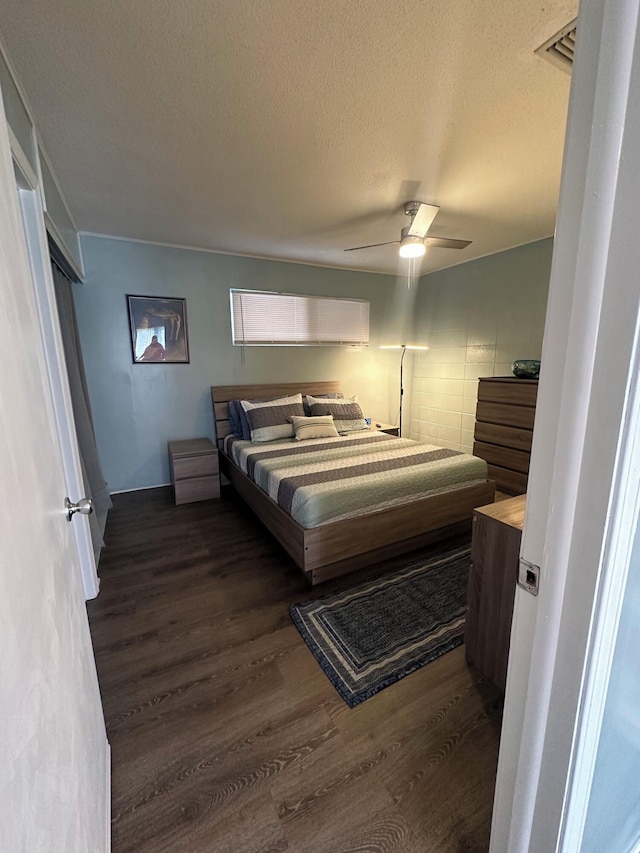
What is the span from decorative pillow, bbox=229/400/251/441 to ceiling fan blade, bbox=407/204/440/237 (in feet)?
7.20

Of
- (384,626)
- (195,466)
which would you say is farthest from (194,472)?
(384,626)

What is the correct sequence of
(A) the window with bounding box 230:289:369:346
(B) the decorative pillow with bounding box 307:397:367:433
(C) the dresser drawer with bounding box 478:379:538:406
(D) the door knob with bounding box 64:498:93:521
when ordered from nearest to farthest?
(D) the door knob with bounding box 64:498:93:521 < (C) the dresser drawer with bounding box 478:379:538:406 < (B) the decorative pillow with bounding box 307:397:367:433 < (A) the window with bounding box 230:289:369:346

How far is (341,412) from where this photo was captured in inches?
149

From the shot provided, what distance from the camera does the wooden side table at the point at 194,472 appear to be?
330 cm

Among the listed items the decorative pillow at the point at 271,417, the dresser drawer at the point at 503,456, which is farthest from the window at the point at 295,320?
the dresser drawer at the point at 503,456

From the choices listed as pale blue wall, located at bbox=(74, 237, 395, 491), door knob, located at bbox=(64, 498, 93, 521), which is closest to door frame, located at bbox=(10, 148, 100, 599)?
door knob, located at bbox=(64, 498, 93, 521)

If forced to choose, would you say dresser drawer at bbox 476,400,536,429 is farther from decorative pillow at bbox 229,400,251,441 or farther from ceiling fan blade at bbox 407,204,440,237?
decorative pillow at bbox 229,400,251,441

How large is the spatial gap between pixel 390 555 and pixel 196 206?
2.87m

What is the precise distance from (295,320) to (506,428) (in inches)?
102

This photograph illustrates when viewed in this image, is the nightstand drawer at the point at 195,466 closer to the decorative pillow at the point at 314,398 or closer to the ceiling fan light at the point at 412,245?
the decorative pillow at the point at 314,398

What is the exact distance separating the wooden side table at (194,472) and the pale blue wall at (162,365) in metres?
0.42

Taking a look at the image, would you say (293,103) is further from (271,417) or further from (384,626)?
(384,626)

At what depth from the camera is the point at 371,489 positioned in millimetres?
2256

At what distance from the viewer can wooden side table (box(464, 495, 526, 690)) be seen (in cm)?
139
